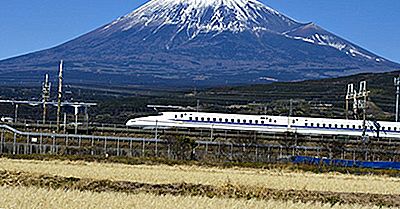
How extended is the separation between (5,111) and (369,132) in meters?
49.5

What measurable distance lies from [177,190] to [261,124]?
142ft

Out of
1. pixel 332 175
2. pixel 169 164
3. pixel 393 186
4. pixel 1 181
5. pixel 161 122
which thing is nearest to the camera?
pixel 1 181

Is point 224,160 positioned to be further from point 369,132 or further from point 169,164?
point 369,132

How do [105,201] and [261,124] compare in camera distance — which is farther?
[261,124]

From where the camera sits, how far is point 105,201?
18219 mm

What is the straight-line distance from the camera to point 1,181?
2445cm

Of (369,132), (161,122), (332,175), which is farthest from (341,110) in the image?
(332,175)

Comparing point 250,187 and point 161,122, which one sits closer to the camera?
point 250,187

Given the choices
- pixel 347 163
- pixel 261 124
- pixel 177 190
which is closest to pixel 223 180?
pixel 177 190

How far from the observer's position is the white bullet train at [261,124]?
6519 centimetres

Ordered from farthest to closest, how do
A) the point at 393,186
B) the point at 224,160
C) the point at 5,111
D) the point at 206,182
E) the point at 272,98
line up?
the point at 272,98 → the point at 5,111 → the point at 224,160 → the point at 393,186 → the point at 206,182

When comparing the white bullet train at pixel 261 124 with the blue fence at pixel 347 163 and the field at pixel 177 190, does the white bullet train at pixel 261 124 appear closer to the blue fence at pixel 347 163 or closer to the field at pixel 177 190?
the blue fence at pixel 347 163

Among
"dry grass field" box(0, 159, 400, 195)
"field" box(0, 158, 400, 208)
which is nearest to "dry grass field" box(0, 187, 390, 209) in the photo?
"field" box(0, 158, 400, 208)

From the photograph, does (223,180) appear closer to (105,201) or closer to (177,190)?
(177,190)
